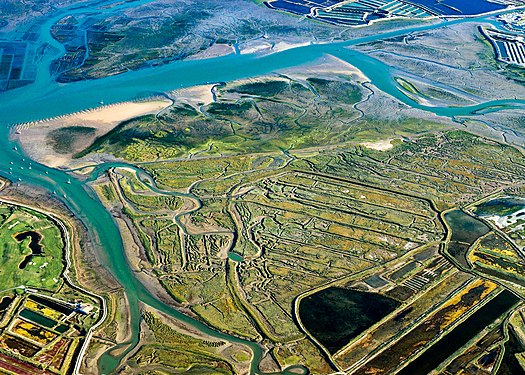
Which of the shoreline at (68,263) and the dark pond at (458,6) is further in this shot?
the dark pond at (458,6)

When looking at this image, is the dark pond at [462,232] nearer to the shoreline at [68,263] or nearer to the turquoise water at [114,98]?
the turquoise water at [114,98]

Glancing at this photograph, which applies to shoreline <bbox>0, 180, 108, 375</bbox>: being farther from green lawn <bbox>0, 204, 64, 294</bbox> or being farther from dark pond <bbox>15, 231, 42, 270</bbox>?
dark pond <bbox>15, 231, 42, 270</bbox>

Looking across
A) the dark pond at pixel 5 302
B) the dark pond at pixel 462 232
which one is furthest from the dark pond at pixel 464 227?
the dark pond at pixel 5 302

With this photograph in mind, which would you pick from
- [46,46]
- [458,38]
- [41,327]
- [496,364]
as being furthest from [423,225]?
[46,46]

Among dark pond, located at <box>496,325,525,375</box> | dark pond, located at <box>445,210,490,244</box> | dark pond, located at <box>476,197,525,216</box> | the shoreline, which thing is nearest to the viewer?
dark pond, located at <box>496,325,525,375</box>

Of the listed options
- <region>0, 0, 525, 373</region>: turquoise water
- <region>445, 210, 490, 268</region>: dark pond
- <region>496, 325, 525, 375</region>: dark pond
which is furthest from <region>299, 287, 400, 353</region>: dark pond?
<region>445, 210, 490, 268</region>: dark pond

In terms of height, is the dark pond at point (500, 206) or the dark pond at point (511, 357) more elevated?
the dark pond at point (511, 357)
